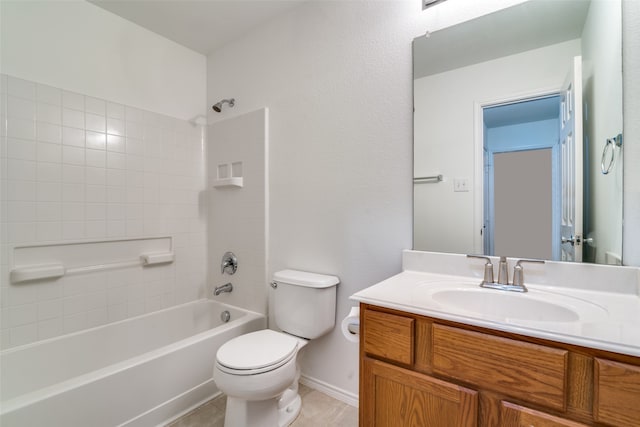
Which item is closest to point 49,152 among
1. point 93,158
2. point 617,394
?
point 93,158

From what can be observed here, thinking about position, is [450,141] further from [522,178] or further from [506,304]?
[506,304]

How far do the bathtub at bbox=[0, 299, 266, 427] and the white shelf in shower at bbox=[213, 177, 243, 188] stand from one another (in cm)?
95

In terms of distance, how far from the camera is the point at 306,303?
1.64 metres

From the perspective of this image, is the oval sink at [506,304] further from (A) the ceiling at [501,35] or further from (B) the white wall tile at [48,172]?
(B) the white wall tile at [48,172]

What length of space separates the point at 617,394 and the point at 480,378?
28 cm

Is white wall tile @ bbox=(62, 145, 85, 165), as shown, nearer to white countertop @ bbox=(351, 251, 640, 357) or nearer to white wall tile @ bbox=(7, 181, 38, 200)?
white wall tile @ bbox=(7, 181, 38, 200)

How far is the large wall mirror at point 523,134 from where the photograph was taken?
3.50 feet

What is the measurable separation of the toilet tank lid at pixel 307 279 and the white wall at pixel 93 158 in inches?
41.3

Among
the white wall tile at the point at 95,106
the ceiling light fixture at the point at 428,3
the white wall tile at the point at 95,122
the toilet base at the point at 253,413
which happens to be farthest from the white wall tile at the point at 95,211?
the ceiling light fixture at the point at 428,3

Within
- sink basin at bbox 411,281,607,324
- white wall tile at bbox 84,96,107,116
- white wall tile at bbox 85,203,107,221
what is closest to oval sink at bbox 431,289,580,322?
sink basin at bbox 411,281,607,324

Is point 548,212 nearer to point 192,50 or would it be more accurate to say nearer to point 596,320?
point 596,320

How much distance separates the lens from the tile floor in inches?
59.5

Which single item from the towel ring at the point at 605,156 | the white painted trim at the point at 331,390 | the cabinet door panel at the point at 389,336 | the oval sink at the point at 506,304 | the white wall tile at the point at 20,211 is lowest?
the white painted trim at the point at 331,390

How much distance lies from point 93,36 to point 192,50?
707 mm
